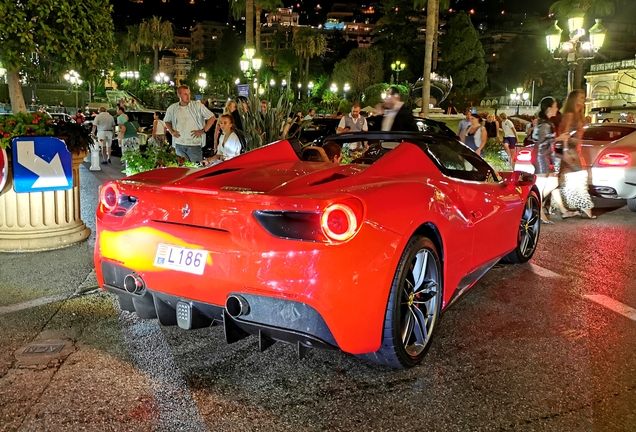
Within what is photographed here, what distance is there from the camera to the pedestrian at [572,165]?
28.4 ft

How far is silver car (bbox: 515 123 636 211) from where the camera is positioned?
30.6 feet

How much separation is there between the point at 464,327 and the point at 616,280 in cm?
224

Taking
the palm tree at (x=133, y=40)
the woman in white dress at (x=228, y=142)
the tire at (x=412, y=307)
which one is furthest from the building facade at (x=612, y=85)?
the palm tree at (x=133, y=40)

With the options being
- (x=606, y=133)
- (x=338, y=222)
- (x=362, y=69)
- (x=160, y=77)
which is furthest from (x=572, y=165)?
(x=160, y=77)

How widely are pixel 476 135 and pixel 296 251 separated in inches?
411

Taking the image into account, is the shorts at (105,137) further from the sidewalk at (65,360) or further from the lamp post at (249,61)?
the lamp post at (249,61)

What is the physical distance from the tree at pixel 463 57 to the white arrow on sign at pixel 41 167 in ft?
194

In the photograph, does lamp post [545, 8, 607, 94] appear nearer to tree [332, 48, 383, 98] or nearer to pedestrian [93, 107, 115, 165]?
pedestrian [93, 107, 115, 165]

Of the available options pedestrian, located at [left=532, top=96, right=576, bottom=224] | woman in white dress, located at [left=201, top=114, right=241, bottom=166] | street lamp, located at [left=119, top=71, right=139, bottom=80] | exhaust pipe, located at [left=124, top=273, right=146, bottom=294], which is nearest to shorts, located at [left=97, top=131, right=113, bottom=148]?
woman in white dress, located at [left=201, top=114, right=241, bottom=166]

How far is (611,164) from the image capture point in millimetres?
9461

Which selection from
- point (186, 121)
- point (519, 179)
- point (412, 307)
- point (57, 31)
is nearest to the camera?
point (412, 307)

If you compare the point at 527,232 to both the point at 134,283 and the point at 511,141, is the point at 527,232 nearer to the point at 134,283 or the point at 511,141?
the point at 134,283

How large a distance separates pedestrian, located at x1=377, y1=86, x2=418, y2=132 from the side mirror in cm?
305

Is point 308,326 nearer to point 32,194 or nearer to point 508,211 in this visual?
point 508,211
